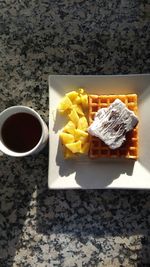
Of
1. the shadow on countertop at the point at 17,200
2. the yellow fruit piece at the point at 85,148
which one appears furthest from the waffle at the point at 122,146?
the shadow on countertop at the point at 17,200

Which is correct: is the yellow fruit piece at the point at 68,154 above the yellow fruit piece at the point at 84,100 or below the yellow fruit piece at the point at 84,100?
below

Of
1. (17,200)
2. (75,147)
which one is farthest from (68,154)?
(17,200)

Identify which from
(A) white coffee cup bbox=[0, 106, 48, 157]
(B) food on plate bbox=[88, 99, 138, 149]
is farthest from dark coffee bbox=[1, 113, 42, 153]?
(B) food on plate bbox=[88, 99, 138, 149]

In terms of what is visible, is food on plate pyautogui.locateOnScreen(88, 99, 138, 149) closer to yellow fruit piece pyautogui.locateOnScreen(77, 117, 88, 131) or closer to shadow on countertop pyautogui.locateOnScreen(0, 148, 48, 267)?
yellow fruit piece pyautogui.locateOnScreen(77, 117, 88, 131)

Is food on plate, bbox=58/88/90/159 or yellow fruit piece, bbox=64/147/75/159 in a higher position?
food on plate, bbox=58/88/90/159

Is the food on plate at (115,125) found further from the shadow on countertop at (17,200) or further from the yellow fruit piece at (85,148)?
the shadow on countertop at (17,200)

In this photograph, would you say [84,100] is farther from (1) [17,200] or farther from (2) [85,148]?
(1) [17,200]

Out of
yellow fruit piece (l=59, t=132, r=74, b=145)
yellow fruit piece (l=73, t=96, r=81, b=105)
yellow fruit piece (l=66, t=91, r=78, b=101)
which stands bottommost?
yellow fruit piece (l=59, t=132, r=74, b=145)
